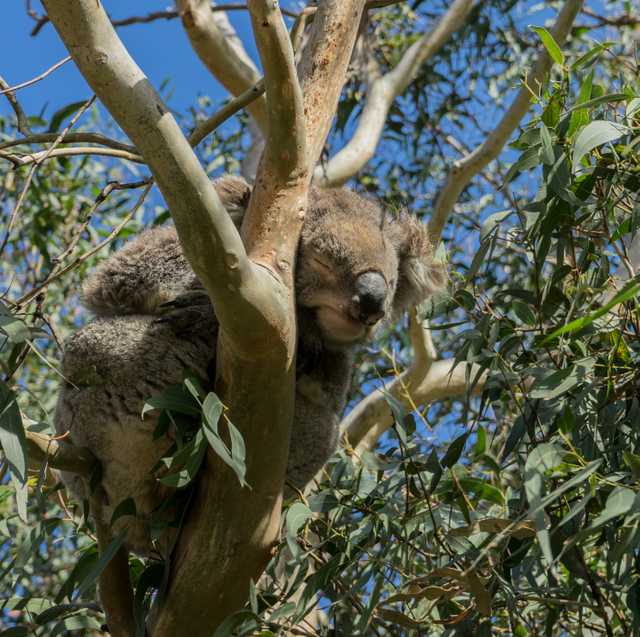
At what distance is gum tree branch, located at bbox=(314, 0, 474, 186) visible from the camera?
14.9 feet

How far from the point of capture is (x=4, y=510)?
4254 millimetres

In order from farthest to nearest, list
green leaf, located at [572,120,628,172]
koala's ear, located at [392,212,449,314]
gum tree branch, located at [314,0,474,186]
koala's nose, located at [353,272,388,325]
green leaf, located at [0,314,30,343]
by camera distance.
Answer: gum tree branch, located at [314,0,474,186], koala's ear, located at [392,212,449,314], koala's nose, located at [353,272,388,325], green leaf, located at [572,120,628,172], green leaf, located at [0,314,30,343]

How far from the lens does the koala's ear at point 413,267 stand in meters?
2.87

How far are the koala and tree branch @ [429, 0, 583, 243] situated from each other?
1.42 meters

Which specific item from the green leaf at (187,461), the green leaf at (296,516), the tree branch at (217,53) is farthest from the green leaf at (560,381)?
the tree branch at (217,53)

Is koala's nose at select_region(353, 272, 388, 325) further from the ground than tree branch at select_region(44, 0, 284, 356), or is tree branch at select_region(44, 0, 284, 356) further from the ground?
koala's nose at select_region(353, 272, 388, 325)

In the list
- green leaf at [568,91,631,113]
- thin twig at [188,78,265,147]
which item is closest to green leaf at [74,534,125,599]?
thin twig at [188,78,265,147]

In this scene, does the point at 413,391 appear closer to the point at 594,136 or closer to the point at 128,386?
the point at 128,386

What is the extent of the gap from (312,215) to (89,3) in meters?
1.19

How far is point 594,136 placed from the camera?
1820 mm

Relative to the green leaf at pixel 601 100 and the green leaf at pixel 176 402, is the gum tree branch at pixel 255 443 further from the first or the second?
the green leaf at pixel 601 100

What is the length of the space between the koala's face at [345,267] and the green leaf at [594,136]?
0.76 metres

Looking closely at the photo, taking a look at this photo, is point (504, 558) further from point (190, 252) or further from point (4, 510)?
point (4, 510)

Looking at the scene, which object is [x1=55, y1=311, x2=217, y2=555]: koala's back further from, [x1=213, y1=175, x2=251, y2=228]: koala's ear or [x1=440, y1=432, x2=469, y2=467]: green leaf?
[x1=440, y1=432, x2=469, y2=467]: green leaf
